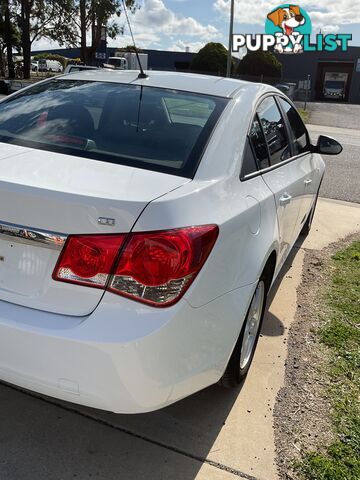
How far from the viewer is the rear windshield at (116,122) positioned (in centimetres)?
241

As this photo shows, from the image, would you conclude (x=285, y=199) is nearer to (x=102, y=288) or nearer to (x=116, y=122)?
(x=116, y=122)

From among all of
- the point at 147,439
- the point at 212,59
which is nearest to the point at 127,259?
the point at 147,439

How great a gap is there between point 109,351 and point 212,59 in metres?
40.3

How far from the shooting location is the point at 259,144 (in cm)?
294

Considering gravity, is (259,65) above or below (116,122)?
above

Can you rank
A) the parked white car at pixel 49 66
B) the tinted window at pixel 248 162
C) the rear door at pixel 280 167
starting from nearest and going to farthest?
the tinted window at pixel 248 162 → the rear door at pixel 280 167 → the parked white car at pixel 49 66

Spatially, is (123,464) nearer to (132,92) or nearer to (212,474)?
(212,474)

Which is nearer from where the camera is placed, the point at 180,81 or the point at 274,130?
the point at 180,81

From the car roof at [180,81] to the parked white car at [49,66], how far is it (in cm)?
6560

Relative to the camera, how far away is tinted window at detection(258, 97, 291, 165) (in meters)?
3.17

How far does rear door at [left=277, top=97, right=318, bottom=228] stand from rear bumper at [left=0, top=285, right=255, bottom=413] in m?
2.23

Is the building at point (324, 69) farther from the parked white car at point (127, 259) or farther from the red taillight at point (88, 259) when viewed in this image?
the red taillight at point (88, 259)

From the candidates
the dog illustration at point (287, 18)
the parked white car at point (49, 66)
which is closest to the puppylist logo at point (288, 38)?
the dog illustration at point (287, 18)

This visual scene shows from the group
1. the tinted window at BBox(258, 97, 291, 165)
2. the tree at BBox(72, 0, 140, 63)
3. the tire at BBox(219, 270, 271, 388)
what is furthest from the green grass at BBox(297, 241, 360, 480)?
the tree at BBox(72, 0, 140, 63)
